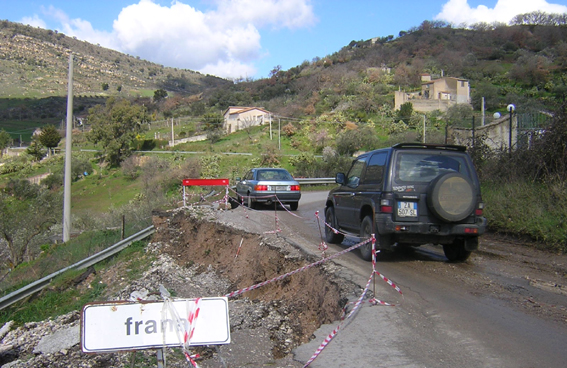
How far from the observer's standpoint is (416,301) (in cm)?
639

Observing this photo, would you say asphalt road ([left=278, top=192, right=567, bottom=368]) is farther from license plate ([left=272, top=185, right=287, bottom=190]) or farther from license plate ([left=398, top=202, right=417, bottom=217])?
license plate ([left=272, top=185, right=287, bottom=190])

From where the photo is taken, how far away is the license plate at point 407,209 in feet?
26.0

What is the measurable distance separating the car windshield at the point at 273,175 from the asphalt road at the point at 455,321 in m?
9.76

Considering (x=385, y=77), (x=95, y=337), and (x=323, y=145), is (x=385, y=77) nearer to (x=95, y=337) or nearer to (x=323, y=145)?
(x=323, y=145)

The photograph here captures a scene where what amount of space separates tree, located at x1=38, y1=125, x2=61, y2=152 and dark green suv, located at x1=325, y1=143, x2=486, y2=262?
2847 inches

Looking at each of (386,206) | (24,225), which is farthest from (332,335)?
(24,225)

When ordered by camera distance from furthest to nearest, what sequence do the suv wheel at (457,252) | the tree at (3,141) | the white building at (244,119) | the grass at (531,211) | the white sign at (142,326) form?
the white building at (244,119), the tree at (3,141), the grass at (531,211), the suv wheel at (457,252), the white sign at (142,326)

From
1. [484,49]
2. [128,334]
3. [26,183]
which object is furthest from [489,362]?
[484,49]

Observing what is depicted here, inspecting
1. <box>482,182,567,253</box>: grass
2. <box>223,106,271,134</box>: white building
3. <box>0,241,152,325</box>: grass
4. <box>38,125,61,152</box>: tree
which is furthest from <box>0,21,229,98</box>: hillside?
<box>482,182,567,253</box>: grass

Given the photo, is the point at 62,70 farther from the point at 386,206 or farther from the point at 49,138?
the point at 386,206

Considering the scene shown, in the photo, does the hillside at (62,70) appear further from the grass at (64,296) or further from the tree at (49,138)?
the grass at (64,296)

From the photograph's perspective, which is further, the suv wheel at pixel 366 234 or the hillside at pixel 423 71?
the hillside at pixel 423 71

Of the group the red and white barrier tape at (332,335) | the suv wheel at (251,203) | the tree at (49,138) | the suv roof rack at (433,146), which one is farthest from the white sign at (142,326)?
the tree at (49,138)

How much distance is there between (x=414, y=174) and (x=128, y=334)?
583cm
